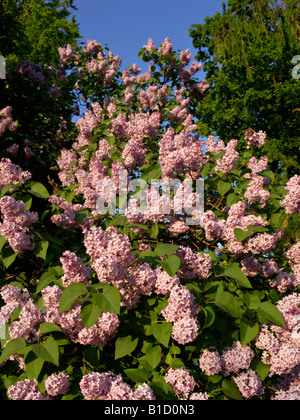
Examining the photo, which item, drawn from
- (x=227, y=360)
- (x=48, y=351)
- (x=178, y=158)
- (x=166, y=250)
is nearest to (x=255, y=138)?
(x=178, y=158)

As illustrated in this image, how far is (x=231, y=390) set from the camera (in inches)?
79.5

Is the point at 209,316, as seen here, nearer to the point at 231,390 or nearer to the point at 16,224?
the point at 231,390

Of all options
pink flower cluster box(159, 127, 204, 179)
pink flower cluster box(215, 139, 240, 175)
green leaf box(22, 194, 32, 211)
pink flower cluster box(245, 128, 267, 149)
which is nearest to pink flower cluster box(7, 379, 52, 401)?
green leaf box(22, 194, 32, 211)

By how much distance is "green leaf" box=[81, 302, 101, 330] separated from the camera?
1.78 metres

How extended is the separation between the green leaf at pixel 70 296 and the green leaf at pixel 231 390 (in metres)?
1.09

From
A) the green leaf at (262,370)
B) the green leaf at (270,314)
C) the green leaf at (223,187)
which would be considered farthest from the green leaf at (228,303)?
the green leaf at (223,187)

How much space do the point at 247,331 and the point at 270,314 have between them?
0.61ft

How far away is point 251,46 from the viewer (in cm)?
1653

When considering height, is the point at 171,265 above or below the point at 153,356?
above

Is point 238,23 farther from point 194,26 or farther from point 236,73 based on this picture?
point 194,26

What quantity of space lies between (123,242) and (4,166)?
6.16 ft

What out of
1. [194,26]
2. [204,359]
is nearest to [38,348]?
[204,359]

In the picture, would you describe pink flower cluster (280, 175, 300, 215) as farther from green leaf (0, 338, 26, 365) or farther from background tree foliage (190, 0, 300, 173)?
background tree foliage (190, 0, 300, 173)
